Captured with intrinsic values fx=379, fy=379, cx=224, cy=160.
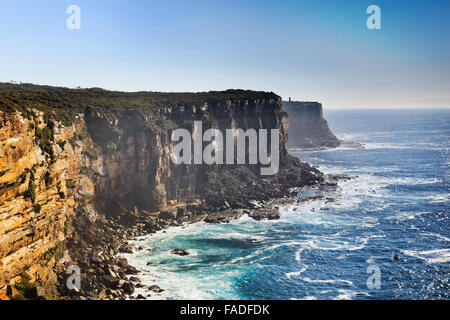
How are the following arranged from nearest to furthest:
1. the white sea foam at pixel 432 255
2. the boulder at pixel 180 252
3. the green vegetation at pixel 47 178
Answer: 1. the green vegetation at pixel 47 178
2. the white sea foam at pixel 432 255
3. the boulder at pixel 180 252

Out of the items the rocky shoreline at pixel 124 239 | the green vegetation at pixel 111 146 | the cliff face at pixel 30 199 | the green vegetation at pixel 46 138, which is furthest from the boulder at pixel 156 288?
the green vegetation at pixel 111 146

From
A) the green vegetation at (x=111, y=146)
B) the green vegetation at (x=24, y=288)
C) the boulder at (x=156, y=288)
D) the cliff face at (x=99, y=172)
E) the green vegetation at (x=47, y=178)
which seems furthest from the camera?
the green vegetation at (x=111, y=146)

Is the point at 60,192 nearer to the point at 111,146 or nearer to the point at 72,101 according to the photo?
the point at 111,146

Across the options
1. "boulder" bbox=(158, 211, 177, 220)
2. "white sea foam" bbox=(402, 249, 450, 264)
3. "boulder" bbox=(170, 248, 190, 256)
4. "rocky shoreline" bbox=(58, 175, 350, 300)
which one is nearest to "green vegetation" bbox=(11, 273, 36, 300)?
"rocky shoreline" bbox=(58, 175, 350, 300)

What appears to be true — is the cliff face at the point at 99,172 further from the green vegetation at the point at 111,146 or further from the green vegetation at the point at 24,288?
the green vegetation at the point at 24,288

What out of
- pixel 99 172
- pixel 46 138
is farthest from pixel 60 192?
pixel 99 172

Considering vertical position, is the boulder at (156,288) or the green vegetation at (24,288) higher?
the green vegetation at (24,288)
